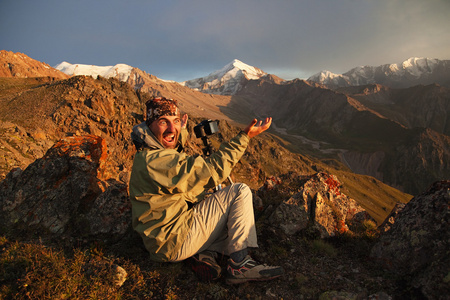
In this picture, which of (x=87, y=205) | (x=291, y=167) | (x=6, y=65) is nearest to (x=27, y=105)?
(x=87, y=205)

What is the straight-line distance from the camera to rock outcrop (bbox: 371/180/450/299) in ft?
11.6

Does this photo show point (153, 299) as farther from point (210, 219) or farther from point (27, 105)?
point (27, 105)

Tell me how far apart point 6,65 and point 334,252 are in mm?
244465

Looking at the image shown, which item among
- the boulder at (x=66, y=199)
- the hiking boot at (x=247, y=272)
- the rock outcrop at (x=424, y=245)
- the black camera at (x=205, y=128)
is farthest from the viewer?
the boulder at (x=66, y=199)

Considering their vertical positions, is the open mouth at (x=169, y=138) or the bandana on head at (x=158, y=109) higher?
the bandana on head at (x=158, y=109)

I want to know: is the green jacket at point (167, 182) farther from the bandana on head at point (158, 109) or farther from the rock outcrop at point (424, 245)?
the rock outcrop at point (424, 245)

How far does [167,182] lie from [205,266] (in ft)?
6.76

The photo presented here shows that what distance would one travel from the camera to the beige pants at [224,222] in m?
4.41

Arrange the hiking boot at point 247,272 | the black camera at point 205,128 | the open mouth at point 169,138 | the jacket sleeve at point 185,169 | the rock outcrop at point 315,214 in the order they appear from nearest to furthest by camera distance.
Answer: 1. the jacket sleeve at point 185,169
2. the hiking boot at point 247,272
3. the open mouth at point 169,138
4. the black camera at point 205,128
5. the rock outcrop at point 315,214

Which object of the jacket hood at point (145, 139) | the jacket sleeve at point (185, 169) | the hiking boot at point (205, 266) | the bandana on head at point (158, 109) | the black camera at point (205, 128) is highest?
the bandana on head at point (158, 109)

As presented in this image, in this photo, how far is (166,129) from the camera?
4293mm

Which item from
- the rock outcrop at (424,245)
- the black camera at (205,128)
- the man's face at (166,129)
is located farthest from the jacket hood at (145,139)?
the rock outcrop at (424,245)

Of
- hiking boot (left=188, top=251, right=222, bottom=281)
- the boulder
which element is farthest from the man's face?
the boulder

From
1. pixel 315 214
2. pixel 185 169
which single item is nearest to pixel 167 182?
pixel 185 169
